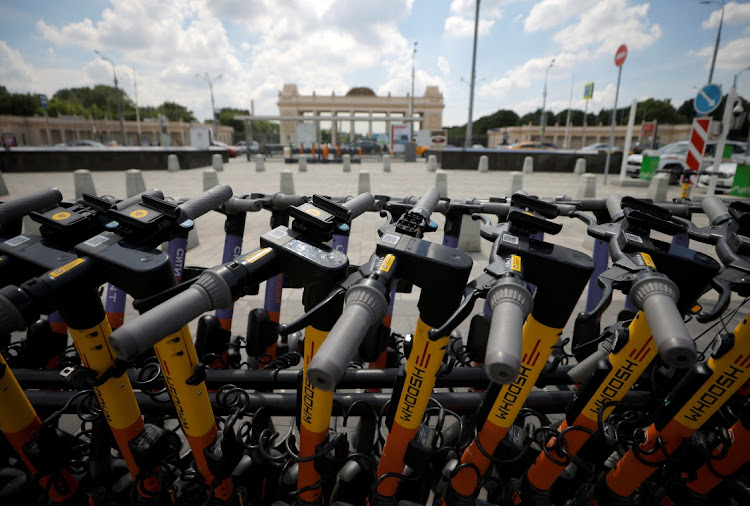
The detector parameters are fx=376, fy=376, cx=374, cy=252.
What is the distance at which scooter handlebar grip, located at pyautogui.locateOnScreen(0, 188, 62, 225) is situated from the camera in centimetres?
145

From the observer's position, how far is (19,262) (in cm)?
118

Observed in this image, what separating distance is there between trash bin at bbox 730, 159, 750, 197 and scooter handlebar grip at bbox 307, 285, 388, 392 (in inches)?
553

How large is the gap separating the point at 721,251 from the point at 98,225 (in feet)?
7.36

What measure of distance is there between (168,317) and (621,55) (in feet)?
49.9

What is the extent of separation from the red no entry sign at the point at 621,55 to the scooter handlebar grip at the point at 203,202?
47.7ft

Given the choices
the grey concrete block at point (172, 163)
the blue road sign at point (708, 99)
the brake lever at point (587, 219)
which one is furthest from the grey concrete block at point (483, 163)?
→ the brake lever at point (587, 219)

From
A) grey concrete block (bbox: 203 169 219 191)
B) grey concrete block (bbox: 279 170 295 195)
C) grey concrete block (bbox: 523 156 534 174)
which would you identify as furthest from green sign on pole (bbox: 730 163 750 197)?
grey concrete block (bbox: 203 169 219 191)

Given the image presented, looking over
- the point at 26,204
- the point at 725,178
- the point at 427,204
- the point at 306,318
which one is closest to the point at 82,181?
the point at 26,204

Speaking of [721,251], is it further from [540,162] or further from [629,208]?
[540,162]

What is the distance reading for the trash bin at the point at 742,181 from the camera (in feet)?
33.8

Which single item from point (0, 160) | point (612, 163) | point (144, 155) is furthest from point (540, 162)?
point (0, 160)

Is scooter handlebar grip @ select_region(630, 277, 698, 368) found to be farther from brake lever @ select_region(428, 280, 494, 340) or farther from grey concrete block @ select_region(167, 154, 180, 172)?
grey concrete block @ select_region(167, 154, 180, 172)

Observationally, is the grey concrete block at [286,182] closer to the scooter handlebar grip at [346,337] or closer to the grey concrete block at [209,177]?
the grey concrete block at [209,177]

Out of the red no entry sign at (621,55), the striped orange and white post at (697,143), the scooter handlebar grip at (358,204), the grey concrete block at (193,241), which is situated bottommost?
the grey concrete block at (193,241)
